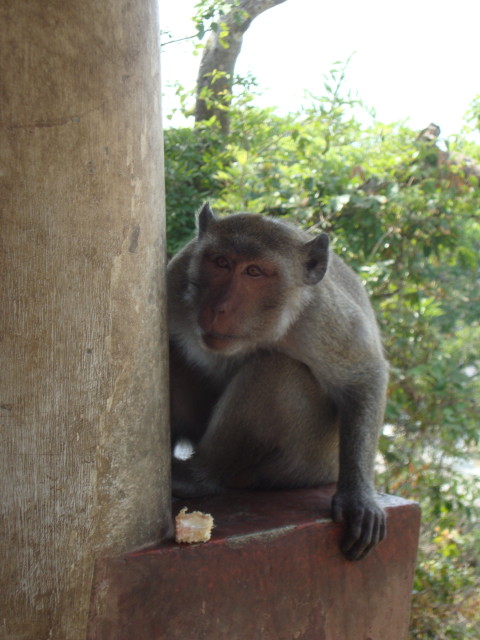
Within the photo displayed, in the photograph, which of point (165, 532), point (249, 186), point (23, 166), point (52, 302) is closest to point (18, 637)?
point (165, 532)

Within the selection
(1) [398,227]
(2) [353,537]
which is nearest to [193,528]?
(2) [353,537]

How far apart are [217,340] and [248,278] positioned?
0.35m

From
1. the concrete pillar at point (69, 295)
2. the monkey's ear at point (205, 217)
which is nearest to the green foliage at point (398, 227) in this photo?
the monkey's ear at point (205, 217)

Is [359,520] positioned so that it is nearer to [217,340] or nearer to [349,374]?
[349,374]

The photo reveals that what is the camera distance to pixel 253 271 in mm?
3232

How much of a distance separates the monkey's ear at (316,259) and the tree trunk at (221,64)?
352 centimetres

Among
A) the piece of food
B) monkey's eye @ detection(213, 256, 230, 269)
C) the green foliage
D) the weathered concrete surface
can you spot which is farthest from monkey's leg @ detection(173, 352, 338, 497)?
the green foliage

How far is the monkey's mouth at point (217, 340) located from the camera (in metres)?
3.05

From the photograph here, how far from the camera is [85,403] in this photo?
2145mm

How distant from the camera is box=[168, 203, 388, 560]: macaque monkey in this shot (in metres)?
3.19

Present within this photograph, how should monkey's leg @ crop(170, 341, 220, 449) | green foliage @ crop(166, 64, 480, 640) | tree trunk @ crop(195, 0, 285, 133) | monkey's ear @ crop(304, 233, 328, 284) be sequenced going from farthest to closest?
tree trunk @ crop(195, 0, 285, 133), green foliage @ crop(166, 64, 480, 640), monkey's leg @ crop(170, 341, 220, 449), monkey's ear @ crop(304, 233, 328, 284)

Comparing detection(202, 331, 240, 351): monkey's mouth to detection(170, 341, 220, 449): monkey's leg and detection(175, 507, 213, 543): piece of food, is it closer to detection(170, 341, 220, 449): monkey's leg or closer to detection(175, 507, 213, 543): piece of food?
detection(170, 341, 220, 449): monkey's leg

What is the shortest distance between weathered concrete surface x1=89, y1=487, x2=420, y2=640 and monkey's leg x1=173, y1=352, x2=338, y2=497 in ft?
0.38

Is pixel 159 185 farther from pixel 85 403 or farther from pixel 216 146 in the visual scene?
pixel 216 146
